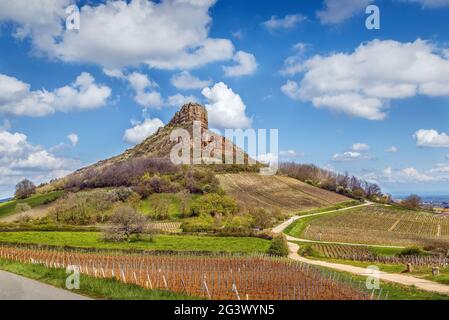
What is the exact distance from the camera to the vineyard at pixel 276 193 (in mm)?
132400

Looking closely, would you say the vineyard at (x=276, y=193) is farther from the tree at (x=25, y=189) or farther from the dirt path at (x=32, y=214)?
the tree at (x=25, y=189)

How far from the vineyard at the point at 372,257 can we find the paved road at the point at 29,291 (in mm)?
48908

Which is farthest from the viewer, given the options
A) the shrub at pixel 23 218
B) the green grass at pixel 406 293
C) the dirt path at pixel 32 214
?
the dirt path at pixel 32 214

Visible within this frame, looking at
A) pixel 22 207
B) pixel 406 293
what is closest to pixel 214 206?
pixel 22 207

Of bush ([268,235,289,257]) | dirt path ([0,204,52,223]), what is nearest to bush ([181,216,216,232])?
bush ([268,235,289,257])

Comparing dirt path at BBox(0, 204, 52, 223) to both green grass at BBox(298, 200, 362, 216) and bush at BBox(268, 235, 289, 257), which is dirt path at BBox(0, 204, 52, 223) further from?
bush at BBox(268, 235, 289, 257)

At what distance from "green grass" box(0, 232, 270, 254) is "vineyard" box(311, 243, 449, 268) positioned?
9929 millimetres

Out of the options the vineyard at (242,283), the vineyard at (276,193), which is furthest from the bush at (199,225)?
the vineyard at (242,283)

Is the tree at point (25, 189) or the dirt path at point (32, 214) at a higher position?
the tree at point (25, 189)

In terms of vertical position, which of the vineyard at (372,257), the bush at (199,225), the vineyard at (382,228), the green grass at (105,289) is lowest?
the vineyard at (372,257)

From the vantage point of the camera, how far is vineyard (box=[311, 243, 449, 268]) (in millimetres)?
60856
